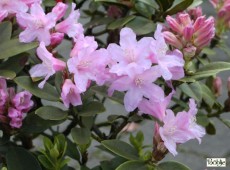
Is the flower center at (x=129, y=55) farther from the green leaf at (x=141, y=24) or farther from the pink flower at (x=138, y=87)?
the green leaf at (x=141, y=24)

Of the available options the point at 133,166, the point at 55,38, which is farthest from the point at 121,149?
the point at 55,38

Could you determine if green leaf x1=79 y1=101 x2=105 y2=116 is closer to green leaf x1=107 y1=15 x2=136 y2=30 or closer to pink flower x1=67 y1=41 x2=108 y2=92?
pink flower x1=67 y1=41 x2=108 y2=92

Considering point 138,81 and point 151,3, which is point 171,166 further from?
point 151,3

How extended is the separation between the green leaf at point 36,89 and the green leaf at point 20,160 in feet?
0.52

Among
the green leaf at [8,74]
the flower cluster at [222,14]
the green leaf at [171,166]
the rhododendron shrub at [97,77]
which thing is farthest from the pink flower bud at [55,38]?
the flower cluster at [222,14]

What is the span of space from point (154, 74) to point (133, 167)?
0.71 feet

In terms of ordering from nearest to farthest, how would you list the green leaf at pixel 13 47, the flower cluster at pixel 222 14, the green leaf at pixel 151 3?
the green leaf at pixel 13 47 → the green leaf at pixel 151 3 → the flower cluster at pixel 222 14

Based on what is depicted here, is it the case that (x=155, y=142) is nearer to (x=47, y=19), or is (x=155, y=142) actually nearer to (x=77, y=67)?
(x=77, y=67)

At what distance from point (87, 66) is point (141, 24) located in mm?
373

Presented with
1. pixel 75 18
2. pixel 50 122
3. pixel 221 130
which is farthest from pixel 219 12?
pixel 221 130

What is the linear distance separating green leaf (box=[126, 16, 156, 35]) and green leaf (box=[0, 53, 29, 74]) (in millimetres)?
304

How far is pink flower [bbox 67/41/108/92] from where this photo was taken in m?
0.98

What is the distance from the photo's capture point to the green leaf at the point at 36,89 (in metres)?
1.05

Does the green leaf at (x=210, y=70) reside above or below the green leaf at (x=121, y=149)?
above
